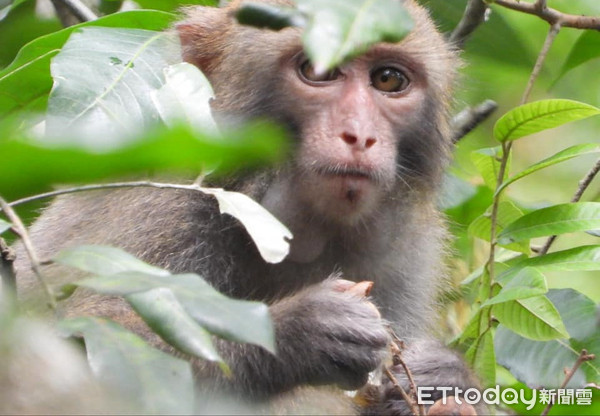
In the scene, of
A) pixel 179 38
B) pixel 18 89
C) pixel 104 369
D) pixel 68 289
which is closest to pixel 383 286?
pixel 179 38

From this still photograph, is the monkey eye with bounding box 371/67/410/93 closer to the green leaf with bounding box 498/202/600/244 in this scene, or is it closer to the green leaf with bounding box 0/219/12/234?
the green leaf with bounding box 498/202/600/244

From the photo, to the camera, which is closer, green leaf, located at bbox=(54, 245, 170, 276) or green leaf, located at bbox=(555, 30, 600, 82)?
green leaf, located at bbox=(54, 245, 170, 276)

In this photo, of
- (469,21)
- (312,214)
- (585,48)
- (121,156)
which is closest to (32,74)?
(312,214)

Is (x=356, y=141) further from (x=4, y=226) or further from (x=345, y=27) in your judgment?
(x=4, y=226)

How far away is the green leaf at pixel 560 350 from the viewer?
3.62 meters

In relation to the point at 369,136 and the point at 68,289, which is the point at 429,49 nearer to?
the point at 369,136

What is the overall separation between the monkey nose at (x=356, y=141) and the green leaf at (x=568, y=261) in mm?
681

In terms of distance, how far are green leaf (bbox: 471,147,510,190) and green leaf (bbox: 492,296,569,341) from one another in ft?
2.47

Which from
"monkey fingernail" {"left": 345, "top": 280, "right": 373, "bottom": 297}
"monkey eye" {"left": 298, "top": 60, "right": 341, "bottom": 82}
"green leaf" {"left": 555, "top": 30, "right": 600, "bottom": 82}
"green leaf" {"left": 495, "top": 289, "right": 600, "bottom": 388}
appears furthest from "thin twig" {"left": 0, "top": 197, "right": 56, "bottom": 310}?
"green leaf" {"left": 555, "top": 30, "right": 600, "bottom": 82}

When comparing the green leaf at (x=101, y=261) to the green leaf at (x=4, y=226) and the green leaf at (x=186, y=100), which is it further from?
the green leaf at (x=186, y=100)

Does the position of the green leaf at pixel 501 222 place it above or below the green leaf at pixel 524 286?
below

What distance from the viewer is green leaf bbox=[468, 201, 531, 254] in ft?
13.1

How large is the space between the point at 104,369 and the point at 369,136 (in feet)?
5.97

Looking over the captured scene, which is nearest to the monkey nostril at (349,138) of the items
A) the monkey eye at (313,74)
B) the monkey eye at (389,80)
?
the monkey eye at (313,74)
